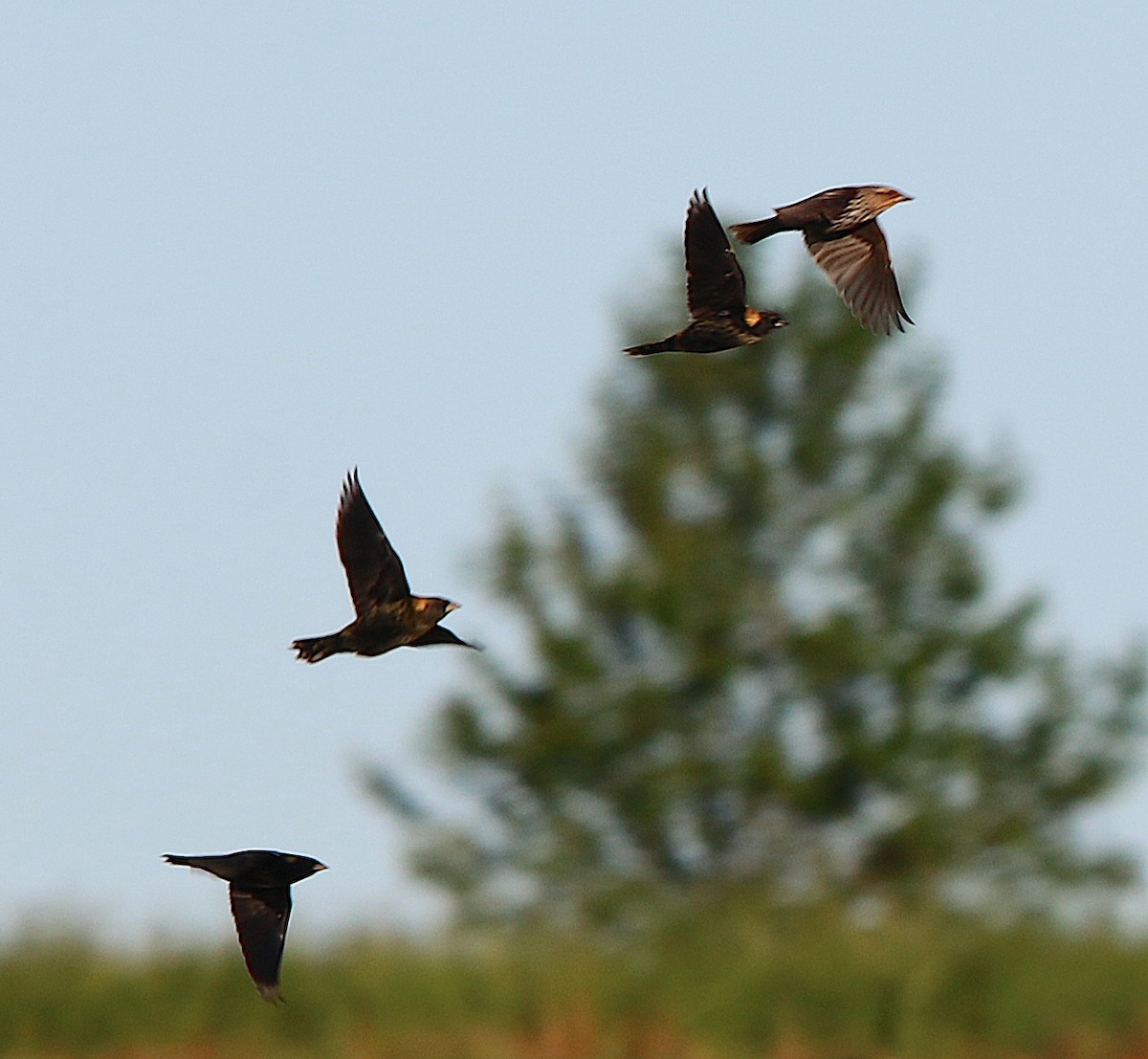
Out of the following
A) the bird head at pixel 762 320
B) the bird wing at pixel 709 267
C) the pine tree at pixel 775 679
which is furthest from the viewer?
the pine tree at pixel 775 679

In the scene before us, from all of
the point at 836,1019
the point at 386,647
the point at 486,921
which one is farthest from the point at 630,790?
the point at 386,647

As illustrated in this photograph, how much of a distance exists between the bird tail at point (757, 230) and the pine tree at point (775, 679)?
1595cm

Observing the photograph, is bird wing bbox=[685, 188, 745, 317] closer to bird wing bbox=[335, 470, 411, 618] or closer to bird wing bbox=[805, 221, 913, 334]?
bird wing bbox=[335, 470, 411, 618]

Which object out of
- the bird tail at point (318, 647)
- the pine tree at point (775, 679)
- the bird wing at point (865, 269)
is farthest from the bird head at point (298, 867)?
the pine tree at point (775, 679)

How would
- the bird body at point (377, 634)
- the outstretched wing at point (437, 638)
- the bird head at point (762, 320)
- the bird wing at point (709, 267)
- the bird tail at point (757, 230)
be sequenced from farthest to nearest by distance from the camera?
the bird tail at point (757, 230), the bird head at point (762, 320), the bird wing at point (709, 267), the outstretched wing at point (437, 638), the bird body at point (377, 634)

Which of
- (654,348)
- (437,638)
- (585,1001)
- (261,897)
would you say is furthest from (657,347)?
(585,1001)

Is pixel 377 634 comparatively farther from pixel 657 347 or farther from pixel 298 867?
pixel 657 347

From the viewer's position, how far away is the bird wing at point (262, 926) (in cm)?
429

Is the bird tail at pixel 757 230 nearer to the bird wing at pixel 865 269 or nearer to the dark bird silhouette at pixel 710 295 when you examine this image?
the dark bird silhouette at pixel 710 295

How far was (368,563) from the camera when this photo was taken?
4535 mm

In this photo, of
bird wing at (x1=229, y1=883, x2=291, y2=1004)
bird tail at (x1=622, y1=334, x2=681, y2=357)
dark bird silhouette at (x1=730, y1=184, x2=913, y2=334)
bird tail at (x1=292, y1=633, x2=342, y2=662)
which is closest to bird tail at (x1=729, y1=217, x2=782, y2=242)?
dark bird silhouette at (x1=730, y1=184, x2=913, y2=334)

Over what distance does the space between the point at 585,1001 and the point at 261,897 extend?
27.3ft

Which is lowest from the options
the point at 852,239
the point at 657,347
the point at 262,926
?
the point at 262,926

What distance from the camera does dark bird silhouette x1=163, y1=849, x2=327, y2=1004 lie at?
407 centimetres
